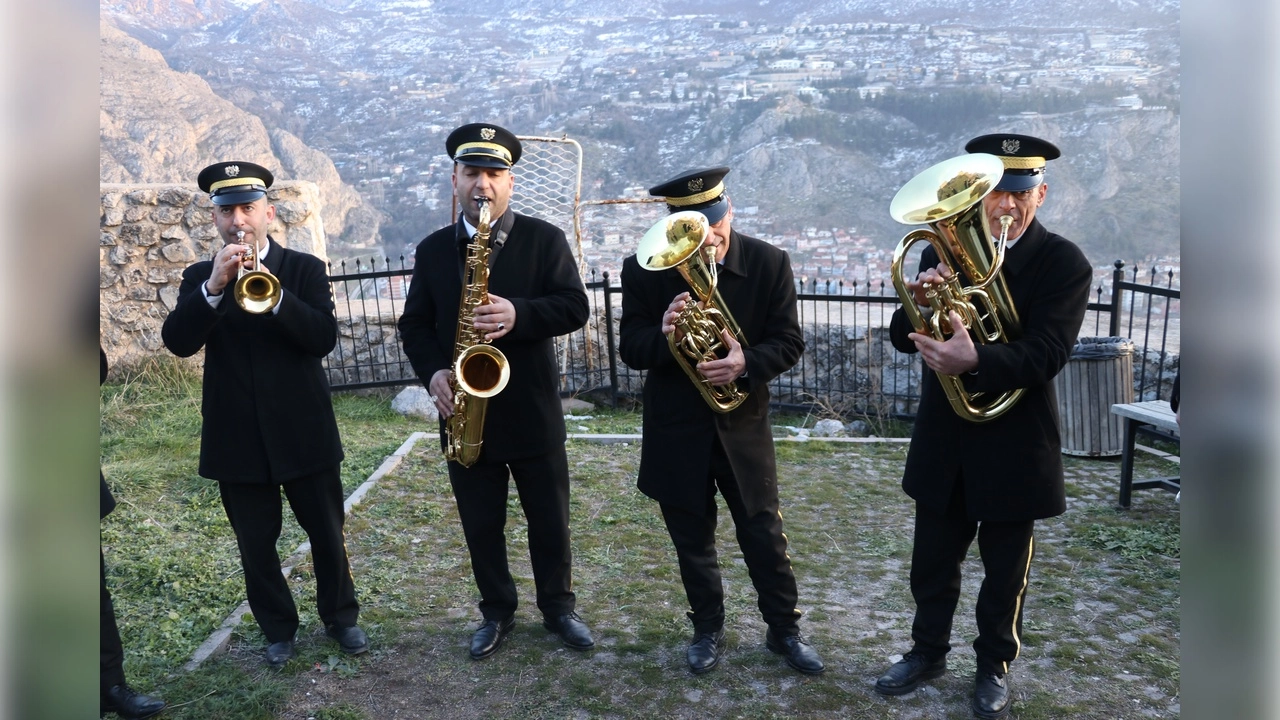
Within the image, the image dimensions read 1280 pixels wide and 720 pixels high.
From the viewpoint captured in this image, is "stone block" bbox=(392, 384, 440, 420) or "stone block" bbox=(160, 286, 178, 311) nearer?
"stone block" bbox=(392, 384, 440, 420)

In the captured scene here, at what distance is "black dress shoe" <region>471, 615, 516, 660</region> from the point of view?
4.02 meters

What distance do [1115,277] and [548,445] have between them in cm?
574

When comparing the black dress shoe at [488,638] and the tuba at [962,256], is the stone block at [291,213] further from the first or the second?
the tuba at [962,256]

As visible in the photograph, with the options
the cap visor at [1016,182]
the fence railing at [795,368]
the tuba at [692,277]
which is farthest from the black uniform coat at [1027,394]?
the fence railing at [795,368]

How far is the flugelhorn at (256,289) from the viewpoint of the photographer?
3.56 meters

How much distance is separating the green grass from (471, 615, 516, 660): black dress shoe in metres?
0.04

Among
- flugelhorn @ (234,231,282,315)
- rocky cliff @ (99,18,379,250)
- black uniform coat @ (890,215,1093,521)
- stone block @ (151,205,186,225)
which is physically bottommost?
black uniform coat @ (890,215,1093,521)

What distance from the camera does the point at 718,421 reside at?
12.3 ft

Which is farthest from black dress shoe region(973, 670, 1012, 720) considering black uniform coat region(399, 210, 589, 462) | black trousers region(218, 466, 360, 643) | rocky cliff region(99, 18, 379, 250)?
rocky cliff region(99, 18, 379, 250)

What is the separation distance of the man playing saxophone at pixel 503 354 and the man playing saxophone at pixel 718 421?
0.39 metres

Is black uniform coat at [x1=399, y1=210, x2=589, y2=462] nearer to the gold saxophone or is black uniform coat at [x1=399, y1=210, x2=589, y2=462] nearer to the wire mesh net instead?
the gold saxophone
